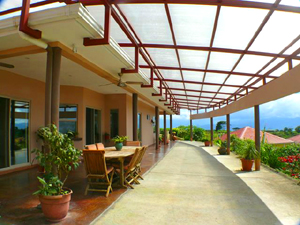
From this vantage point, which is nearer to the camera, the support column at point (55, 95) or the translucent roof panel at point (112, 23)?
the support column at point (55, 95)

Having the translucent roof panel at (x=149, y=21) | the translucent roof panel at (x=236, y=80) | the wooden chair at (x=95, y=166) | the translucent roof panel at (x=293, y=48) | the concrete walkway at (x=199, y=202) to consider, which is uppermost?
the translucent roof panel at (x=149, y=21)

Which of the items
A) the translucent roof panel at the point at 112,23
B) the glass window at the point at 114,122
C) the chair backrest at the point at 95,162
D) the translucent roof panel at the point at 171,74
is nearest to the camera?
the translucent roof panel at the point at 112,23

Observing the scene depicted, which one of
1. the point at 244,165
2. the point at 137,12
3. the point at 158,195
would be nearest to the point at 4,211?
the point at 158,195

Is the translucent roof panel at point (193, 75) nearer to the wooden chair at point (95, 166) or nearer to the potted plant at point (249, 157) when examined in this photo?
the potted plant at point (249, 157)

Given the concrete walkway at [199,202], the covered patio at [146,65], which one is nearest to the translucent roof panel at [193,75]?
the covered patio at [146,65]

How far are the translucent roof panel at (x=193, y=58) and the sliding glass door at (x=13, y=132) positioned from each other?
4785 mm

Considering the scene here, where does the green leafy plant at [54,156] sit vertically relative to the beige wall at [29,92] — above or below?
below

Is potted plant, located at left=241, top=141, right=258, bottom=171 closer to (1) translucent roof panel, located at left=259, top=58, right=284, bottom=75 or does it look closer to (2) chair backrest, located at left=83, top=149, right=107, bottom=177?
(1) translucent roof panel, located at left=259, top=58, right=284, bottom=75

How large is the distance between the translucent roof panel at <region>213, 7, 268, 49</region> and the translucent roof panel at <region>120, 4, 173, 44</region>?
3.08 feet

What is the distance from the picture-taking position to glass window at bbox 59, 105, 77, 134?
8.40 m

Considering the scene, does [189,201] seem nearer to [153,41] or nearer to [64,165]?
[64,165]

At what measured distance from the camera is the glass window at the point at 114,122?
10453mm

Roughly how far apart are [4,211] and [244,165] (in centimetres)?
620

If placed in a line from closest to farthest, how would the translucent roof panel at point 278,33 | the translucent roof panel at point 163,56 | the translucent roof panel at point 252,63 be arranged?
the translucent roof panel at point 278,33, the translucent roof panel at point 252,63, the translucent roof panel at point 163,56
